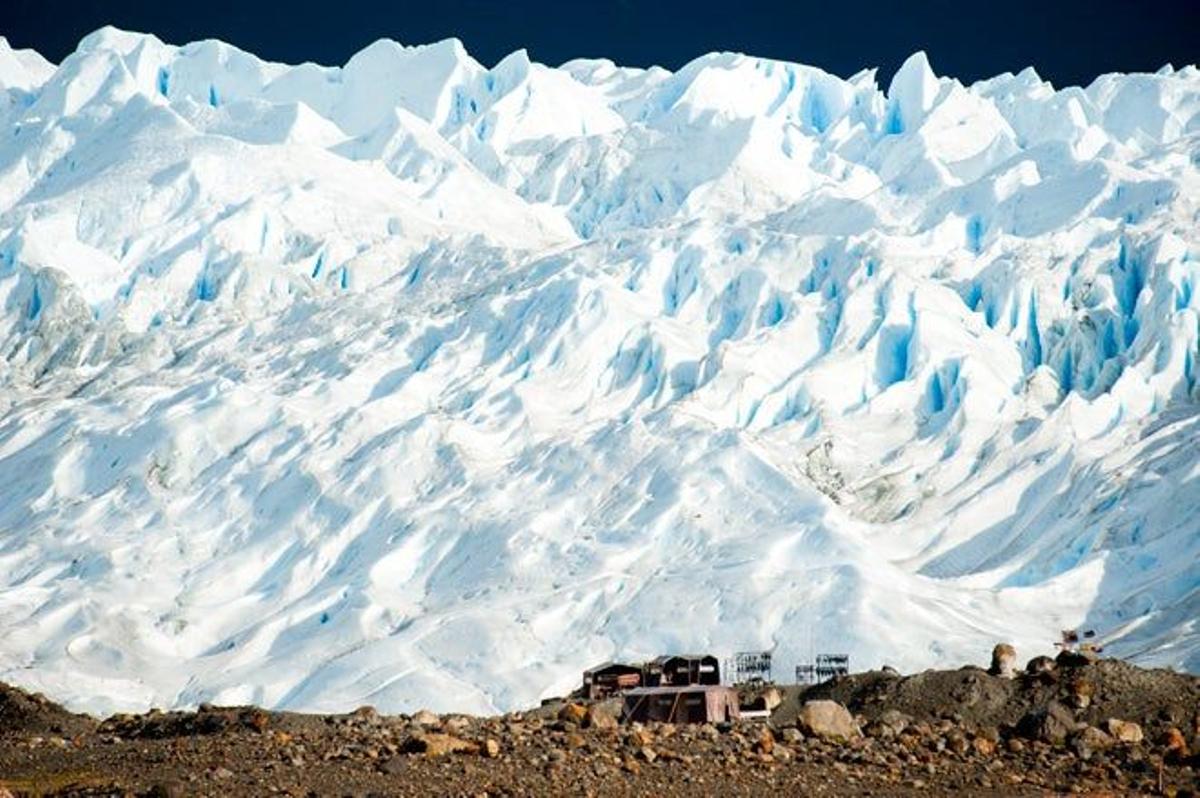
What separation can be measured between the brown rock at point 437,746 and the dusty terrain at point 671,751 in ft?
0.12

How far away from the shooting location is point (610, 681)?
3881 centimetres

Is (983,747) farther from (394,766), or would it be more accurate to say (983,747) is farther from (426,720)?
(426,720)

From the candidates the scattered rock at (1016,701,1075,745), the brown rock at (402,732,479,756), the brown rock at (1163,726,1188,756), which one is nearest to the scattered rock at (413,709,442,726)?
the brown rock at (402,732,479,756)

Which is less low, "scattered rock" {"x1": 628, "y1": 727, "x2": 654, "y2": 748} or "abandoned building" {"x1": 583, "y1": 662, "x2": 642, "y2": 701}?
"scattered rock" {"x1": 628, "y1": 727, "x2": 654, "y2": 748}

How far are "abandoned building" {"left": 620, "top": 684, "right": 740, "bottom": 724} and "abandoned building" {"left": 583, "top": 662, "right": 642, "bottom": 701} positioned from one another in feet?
18.0

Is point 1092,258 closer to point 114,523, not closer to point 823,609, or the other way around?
point 823,609

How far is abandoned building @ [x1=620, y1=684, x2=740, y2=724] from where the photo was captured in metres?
30.3

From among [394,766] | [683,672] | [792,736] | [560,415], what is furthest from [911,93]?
[394,766]

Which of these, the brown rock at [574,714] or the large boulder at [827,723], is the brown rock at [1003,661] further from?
the brown rock at [574,714]

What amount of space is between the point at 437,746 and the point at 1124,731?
11.5m

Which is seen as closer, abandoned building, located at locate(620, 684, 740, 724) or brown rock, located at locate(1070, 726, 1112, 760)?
brown rock, located at locate(1070, 726, 1112, 760)

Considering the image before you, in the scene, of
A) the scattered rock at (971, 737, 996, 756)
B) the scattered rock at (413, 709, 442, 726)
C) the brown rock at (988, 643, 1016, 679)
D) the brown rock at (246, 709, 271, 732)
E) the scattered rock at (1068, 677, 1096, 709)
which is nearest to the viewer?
the scattered rock at (971, 737, 996, 756)

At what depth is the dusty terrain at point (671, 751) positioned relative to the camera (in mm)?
18656

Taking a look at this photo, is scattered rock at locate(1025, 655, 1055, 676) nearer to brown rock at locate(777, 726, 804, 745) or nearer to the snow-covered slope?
brown rock at locate(777, 726, 804, 745)
